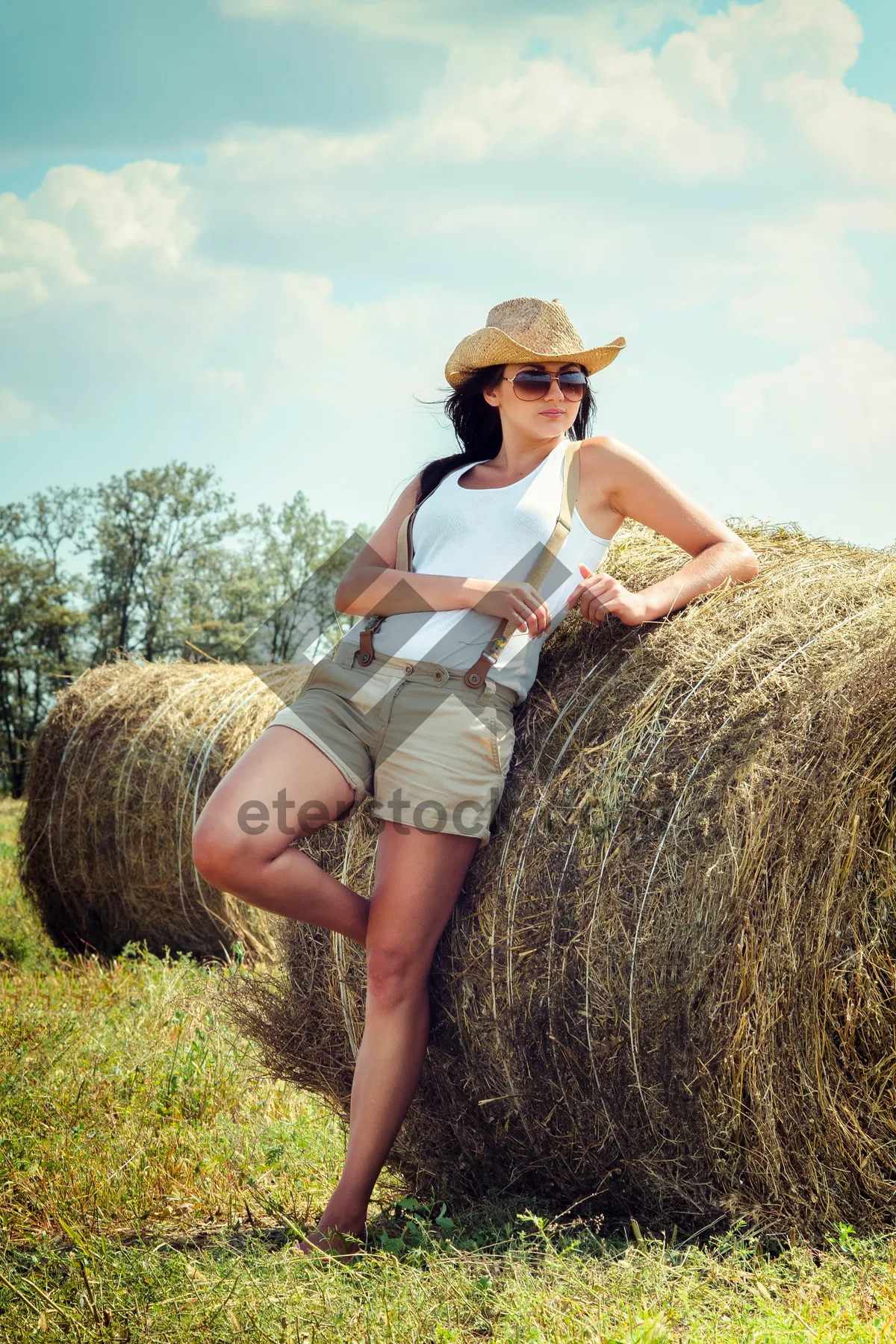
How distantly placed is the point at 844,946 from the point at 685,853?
43cm

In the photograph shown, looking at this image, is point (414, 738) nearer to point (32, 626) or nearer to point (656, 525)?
point (656, 525)

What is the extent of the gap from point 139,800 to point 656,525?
4.15 m

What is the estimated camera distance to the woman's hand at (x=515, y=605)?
3076 millimetres

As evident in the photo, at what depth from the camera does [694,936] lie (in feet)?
8.91

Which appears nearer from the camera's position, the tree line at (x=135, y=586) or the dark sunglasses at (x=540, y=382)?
the dark sunglasses at (x=540, y=382)

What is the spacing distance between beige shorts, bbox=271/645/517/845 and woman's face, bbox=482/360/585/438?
2.70ft

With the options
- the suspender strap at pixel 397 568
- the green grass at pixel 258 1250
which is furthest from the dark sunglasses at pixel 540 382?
the green grass at pixel 258 1250

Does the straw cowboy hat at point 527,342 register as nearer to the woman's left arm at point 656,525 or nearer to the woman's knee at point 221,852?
the woman's left arm at point 656,525

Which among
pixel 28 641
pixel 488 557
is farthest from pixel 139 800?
pixel 28 641

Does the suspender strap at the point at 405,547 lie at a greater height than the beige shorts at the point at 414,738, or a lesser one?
greater

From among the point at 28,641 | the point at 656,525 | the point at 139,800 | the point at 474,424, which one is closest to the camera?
the point at 656,525

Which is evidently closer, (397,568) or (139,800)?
(397,568)

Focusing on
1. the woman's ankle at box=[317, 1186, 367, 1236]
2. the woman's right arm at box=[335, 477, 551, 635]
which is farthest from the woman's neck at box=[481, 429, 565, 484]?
the woman's ankle at box=[317, 1186, 367, 1236]

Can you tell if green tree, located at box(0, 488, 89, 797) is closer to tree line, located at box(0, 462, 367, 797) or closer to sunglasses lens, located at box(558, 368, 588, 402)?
tree line, located at box(0, 462, 367, 797)
